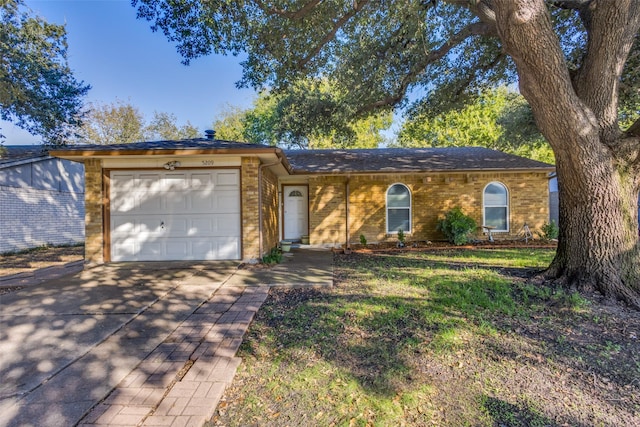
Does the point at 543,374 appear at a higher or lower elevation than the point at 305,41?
lower

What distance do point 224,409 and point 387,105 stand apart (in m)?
9.07

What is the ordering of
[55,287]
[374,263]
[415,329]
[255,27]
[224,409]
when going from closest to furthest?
1. [224,409]
2. [415,329]
3. [55,287]
4. [255,27]
5. [374,263]

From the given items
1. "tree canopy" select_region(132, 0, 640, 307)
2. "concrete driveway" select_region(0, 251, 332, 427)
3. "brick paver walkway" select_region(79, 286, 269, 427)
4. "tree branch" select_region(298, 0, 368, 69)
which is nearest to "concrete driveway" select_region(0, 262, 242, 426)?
"concrete driveway" select_region(0, 251, 332, 427)

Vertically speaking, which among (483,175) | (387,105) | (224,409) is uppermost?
(387,105)

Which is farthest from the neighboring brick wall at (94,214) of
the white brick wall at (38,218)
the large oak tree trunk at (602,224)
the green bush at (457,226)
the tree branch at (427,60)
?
the green bush at (457,226)

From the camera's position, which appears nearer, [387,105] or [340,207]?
[387,105]

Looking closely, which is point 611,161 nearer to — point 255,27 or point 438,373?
point 438,373

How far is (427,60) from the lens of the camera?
296 inches

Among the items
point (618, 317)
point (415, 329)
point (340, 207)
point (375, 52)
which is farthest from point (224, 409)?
point (340, 207)

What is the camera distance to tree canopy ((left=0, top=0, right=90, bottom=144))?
9.02m

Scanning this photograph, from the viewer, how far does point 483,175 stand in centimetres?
1078

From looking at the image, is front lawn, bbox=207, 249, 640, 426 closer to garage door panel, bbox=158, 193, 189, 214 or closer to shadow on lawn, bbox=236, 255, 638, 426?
shadow on lawn, bbox=236, 255, 638, 426

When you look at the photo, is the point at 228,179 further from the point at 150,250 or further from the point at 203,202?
the point at 150,250

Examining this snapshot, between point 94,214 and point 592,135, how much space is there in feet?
31.4
